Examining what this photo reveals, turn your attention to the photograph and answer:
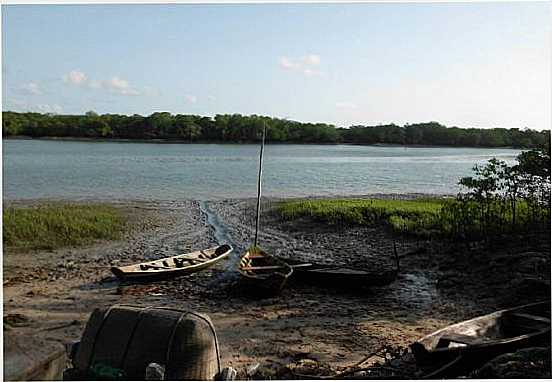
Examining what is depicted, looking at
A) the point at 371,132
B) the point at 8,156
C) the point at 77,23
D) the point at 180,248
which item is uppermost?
the point at 77,23

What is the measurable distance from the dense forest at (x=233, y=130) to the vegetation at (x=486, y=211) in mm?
350

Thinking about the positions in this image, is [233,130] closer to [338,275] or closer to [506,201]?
[338,275]

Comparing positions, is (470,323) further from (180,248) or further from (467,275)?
(180,248)

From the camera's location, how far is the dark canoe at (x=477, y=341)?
362 cm

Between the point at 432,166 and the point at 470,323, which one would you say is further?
the point at 432,166

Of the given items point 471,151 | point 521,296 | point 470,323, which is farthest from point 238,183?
point 470,323

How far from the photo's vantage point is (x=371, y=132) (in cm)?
790

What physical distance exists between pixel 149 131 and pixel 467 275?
4592 millimetres

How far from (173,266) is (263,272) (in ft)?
3.31

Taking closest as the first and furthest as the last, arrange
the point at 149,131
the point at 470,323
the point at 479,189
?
1. the point at 470,323
2. the point at 479,189
3. the point at 149,131

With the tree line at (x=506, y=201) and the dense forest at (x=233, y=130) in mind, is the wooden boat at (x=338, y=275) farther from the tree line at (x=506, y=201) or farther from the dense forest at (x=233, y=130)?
the dense forest at (x=233, y=130)

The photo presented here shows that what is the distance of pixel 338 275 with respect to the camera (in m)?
6.17

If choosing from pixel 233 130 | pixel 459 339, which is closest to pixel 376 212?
pixel 233 130

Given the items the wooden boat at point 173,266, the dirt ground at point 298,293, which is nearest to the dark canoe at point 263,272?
the dirt ground at point 298,293
